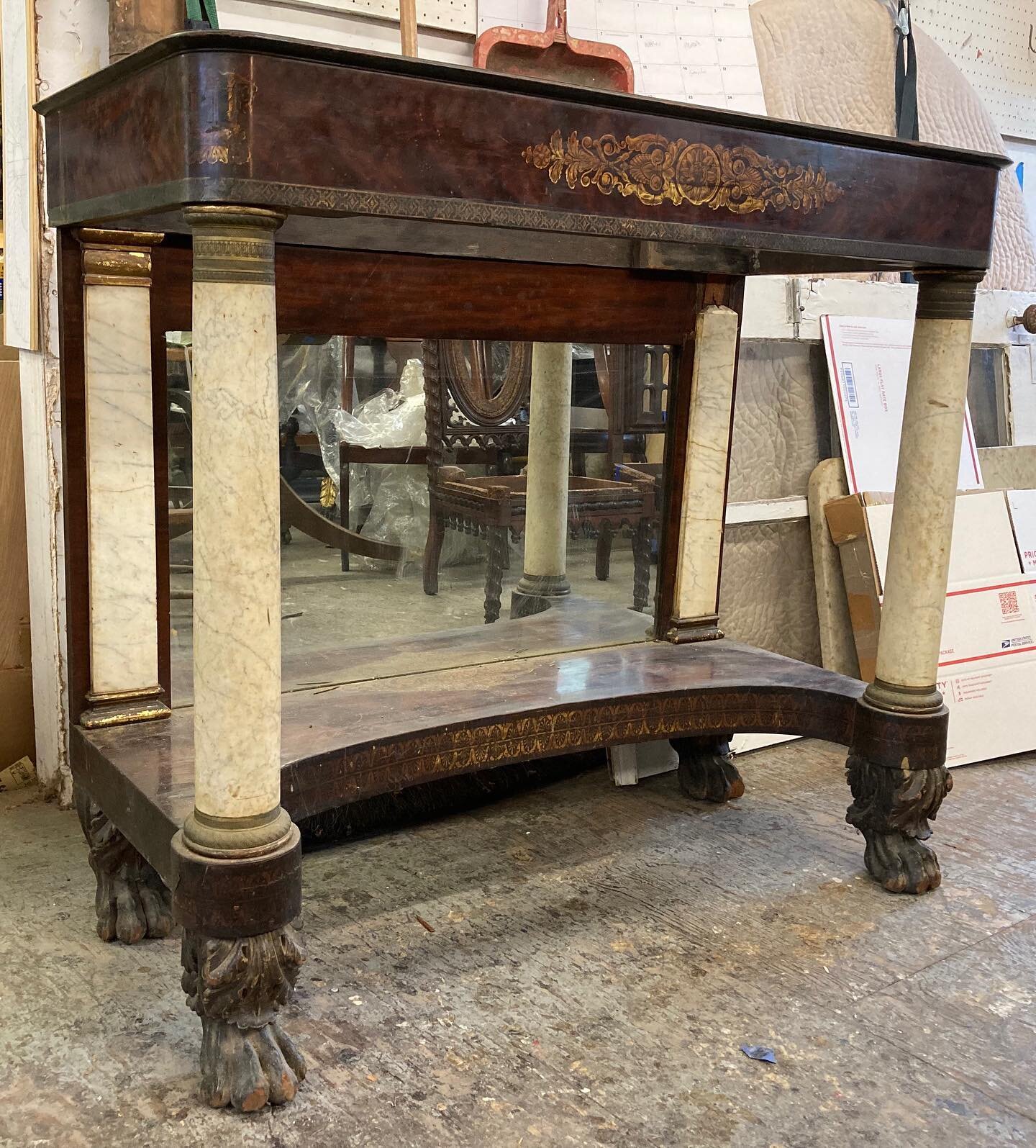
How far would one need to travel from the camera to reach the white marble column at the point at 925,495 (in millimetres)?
2359

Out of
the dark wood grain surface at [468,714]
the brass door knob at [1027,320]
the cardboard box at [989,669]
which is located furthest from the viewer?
the brass door knob at [1027,320]

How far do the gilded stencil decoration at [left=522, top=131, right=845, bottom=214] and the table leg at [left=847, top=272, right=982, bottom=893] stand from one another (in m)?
0.42

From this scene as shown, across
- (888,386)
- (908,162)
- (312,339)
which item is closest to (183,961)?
(312,339)

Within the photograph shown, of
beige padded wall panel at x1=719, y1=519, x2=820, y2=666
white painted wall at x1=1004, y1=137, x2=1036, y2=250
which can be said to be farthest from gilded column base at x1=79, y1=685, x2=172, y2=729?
white painted wall at x1=1004, y1=137, x2=1036, y2=250

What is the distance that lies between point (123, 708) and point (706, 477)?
4.60 ft

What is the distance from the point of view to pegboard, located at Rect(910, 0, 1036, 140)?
160 inches

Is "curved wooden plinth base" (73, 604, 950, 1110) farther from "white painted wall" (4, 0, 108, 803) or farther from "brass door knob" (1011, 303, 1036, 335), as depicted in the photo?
"brass door knob" (1011, 303, 1036, 335)

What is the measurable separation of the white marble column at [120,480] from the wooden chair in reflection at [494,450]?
0.61 metres

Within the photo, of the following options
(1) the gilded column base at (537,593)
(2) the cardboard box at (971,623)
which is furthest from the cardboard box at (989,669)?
(1) the gilded column base at (537,593)

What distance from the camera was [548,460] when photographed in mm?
2750

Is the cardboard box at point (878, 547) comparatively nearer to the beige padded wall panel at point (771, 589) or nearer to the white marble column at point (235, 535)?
the beige padded wall panel at point (771, 589)

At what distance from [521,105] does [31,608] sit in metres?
1.68

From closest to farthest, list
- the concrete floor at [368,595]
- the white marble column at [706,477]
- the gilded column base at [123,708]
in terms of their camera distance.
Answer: the gilded column base at [123,708], the concrete floor at [368,595], the white marble column at [706,477]

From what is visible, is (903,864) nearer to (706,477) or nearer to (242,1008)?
(706,477)
